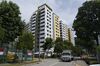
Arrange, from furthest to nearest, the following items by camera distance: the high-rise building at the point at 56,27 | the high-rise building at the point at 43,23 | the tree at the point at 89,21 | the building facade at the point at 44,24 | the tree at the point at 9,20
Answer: the high-rise building at the point at 56,27 → the building facade at the point at 44,24 → the high-rise building at the point at 43,23 → the tree at the point at 89,21 → the tree at the point at 9,20

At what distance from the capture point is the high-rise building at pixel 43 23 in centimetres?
16050

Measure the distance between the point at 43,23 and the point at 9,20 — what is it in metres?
116

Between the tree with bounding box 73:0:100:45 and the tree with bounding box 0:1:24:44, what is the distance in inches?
649

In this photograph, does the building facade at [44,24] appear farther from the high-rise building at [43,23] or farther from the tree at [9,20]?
the tree at [9,20]

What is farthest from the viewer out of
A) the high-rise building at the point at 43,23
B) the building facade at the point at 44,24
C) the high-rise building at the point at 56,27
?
the high-rise building at the point at 56,27

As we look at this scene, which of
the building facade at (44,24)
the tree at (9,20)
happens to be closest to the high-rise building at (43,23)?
the building facade at (44,24)

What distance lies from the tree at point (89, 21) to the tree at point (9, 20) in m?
16.5

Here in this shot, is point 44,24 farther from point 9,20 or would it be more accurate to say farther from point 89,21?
point 9,20

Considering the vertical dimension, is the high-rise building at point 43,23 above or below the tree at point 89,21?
above

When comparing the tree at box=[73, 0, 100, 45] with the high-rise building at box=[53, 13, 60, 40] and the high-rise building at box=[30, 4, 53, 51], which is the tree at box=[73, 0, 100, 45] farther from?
the high-rise building at box=[53, 13, 60, 40]

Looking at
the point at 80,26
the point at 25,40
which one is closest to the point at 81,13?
the point at 80,26

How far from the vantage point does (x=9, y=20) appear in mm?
47312

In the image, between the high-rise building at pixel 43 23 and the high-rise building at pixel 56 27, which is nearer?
the high-rise building at pixel 43 23

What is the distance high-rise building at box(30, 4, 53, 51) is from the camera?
6319 inches
